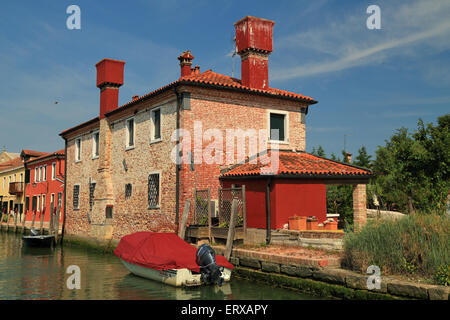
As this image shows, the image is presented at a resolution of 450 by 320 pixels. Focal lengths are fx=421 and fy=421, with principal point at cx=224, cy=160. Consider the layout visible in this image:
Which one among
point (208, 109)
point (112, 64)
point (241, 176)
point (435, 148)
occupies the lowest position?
point (241, 176)

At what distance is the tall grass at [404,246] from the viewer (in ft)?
26.7

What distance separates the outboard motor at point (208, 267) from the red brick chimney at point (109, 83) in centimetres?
1297

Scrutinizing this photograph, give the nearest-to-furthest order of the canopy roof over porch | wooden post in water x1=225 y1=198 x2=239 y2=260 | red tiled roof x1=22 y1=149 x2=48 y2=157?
wooden post in water x1=225 y1=198 x2=239 y2=260 < the canopy roof over porch < red tiled roof x1=22 y1=149 x2=48 y2=157

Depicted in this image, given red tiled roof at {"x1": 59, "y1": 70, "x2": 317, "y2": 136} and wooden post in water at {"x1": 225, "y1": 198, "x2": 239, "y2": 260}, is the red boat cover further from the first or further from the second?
red tiled roof at {"x1": 59, "y1": 70, "x2": 317, "y2": 136}

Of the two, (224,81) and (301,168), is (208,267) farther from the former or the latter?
(224,81)

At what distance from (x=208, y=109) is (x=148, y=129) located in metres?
3.18

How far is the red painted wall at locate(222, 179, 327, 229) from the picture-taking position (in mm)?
14148

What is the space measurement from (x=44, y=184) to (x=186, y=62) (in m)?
20.2

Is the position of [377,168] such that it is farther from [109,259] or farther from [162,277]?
[162,277]

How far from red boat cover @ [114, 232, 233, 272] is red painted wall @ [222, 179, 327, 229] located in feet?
9.91

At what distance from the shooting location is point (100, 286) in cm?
1219

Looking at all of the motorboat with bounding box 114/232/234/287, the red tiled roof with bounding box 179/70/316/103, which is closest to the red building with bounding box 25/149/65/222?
the red tiled roof with bounding box 179/70/316/103
